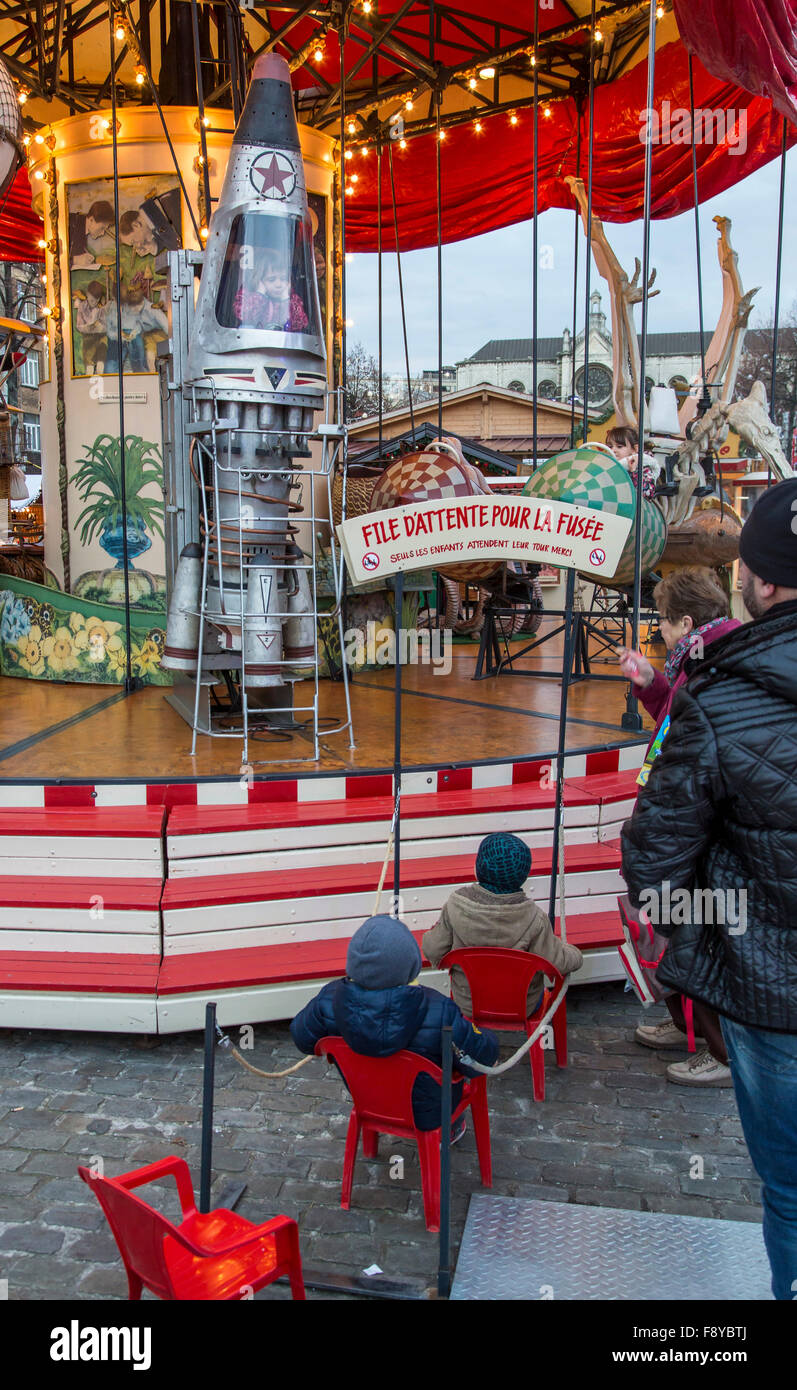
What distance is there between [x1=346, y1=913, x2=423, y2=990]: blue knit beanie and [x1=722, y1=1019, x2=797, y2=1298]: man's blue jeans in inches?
37.2

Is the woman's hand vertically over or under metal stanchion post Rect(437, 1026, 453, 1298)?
over

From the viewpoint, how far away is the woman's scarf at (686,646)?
3.41 meters

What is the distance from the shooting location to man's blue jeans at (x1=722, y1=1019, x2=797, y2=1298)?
2174 millimetres

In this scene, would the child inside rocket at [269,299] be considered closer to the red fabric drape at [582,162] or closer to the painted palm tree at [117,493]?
the painted palm tree at [117,493]

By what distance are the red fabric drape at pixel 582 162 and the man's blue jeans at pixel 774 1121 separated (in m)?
9.74

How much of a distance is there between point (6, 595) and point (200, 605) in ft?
11.2

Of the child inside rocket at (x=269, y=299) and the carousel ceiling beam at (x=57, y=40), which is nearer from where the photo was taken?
the child inside rocket at (x=269, y=299)

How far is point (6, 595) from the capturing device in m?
8.58

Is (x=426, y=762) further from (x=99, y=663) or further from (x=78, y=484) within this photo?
(x=78, y=484)

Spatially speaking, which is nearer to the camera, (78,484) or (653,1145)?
(653,1145)

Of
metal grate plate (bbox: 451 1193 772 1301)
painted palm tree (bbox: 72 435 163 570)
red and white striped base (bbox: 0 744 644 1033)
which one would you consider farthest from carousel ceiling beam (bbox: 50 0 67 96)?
metal grate plate (bbox: 451 1193 772 1301)

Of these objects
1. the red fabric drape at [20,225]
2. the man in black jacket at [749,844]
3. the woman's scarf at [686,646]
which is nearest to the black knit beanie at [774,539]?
the man in black jacket at [749,844]

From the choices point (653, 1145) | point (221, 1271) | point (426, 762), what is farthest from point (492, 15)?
point (221, 1271)

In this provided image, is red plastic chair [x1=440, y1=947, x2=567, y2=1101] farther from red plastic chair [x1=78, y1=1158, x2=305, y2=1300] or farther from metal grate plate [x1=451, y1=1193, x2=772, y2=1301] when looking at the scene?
red plastic chair [x1=78, y1=1158, x2=305, y2=1300]
